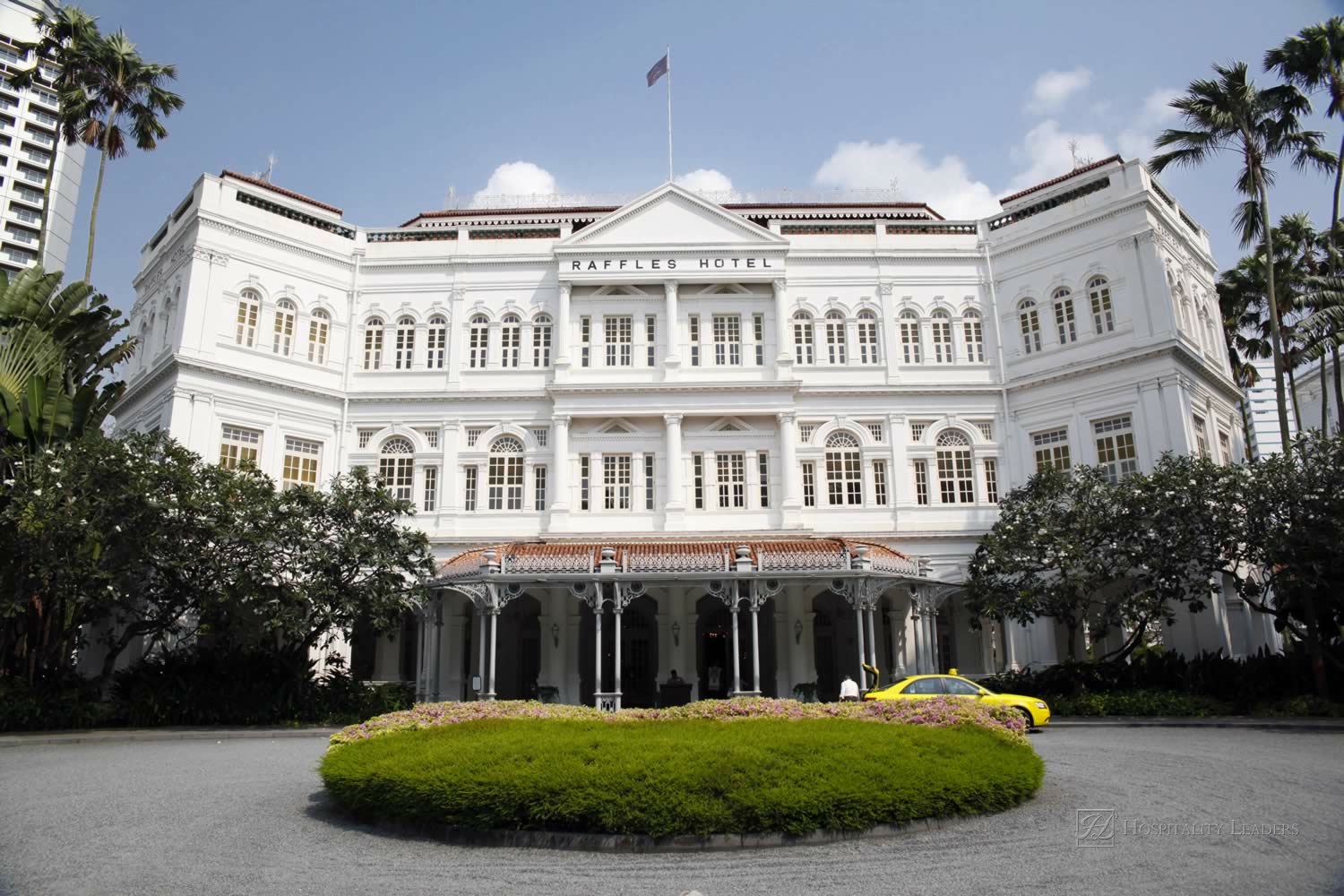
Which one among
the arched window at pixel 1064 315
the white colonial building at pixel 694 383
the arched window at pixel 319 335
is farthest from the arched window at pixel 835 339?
the arched window at pixel 319 335

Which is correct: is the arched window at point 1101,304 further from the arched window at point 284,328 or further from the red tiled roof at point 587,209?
the arched window at point 284,328

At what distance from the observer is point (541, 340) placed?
31141mm

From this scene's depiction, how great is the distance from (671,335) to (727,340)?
1.88 meters

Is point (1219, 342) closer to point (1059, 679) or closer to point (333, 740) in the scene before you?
point (1059, 679)

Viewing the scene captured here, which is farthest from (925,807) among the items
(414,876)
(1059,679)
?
(1059,679)

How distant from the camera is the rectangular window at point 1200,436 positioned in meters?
27.7

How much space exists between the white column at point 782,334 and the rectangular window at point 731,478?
294cm

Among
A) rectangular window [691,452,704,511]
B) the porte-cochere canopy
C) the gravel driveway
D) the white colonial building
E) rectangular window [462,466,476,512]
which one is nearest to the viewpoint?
the gravel driveway

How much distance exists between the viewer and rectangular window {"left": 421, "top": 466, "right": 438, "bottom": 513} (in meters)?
29.8

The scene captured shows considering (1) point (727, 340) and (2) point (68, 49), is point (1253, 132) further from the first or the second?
(2) point (68, 49)

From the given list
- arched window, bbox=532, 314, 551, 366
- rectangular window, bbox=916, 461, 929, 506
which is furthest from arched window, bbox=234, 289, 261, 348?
rectangular window, bbox=916, 461, 929, 506

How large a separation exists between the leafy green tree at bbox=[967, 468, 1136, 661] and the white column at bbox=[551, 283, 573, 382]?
1349cm

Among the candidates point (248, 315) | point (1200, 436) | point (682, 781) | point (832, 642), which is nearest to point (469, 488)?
point (248, 315)

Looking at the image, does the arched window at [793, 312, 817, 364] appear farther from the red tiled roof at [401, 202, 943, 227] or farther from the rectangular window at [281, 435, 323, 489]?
the rectangular window at [281, 435, 323, 489]
